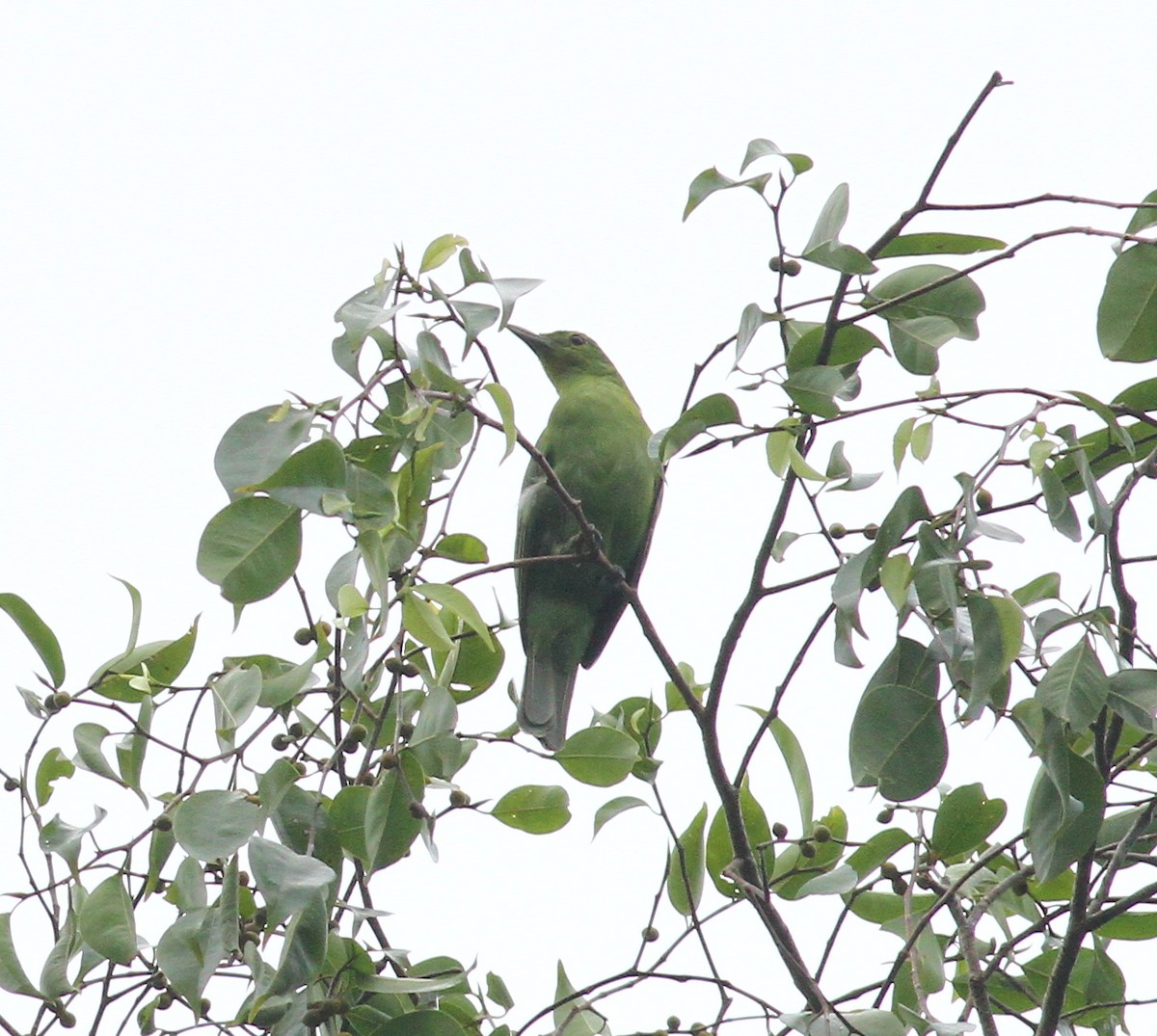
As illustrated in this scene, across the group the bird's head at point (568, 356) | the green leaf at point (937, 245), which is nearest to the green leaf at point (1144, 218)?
the green leaf at point (937, 245)

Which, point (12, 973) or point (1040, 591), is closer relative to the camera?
point (1040, 591)

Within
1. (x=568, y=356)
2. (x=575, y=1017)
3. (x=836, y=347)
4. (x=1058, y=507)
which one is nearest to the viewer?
(x=1058, y=507)

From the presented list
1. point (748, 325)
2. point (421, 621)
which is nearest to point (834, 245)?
point (748, 325)

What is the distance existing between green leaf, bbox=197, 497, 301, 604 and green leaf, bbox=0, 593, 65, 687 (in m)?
0.53

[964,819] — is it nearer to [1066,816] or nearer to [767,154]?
[1066,816]

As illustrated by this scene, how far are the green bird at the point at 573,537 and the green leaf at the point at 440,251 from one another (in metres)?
2.58

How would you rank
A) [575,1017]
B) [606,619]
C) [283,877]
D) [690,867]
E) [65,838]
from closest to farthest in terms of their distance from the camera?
[283,877] < [65,838] < [575,1017] < [690,867] < [606,619]

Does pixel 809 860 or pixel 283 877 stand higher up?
pixel 809 860

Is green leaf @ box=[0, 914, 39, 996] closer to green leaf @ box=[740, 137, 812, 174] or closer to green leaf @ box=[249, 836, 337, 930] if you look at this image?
green leaf @ box=[249, 836, 337, 930]

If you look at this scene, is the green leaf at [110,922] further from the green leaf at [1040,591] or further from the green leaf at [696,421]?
the green leaf at [1040,591]

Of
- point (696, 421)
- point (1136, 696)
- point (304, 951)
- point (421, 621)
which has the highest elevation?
point (696, 421)

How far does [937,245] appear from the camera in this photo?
2.20 metres

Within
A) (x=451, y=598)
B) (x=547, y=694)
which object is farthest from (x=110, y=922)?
(x=547, y=694)

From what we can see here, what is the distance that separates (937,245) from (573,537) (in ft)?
8.58
